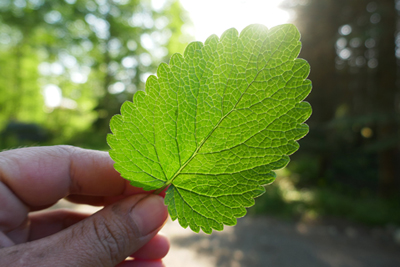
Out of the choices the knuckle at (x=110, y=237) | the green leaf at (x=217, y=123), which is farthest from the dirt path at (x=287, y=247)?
the green leaf at (x=217, y=123)

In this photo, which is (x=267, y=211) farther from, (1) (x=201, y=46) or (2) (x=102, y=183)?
(1) (x=201, y=46)

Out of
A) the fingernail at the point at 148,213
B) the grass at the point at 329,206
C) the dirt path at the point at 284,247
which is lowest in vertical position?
the dirt path at the point at 284,247

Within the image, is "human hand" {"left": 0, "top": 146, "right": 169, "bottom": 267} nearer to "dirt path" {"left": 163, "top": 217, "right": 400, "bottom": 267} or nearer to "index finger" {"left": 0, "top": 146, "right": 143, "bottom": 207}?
"index finger" {"left": 0, "top": 146, "right": 143, "bottom": 207}

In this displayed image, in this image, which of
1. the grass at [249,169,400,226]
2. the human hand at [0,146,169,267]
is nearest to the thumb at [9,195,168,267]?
the human hand at [0,146,169,267]

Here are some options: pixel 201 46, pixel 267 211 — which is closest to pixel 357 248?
pixel 267 211

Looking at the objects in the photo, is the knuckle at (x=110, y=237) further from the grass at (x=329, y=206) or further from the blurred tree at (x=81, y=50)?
the blurred tree at (x=81, y=50)

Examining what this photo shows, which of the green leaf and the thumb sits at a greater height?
the green leaf
